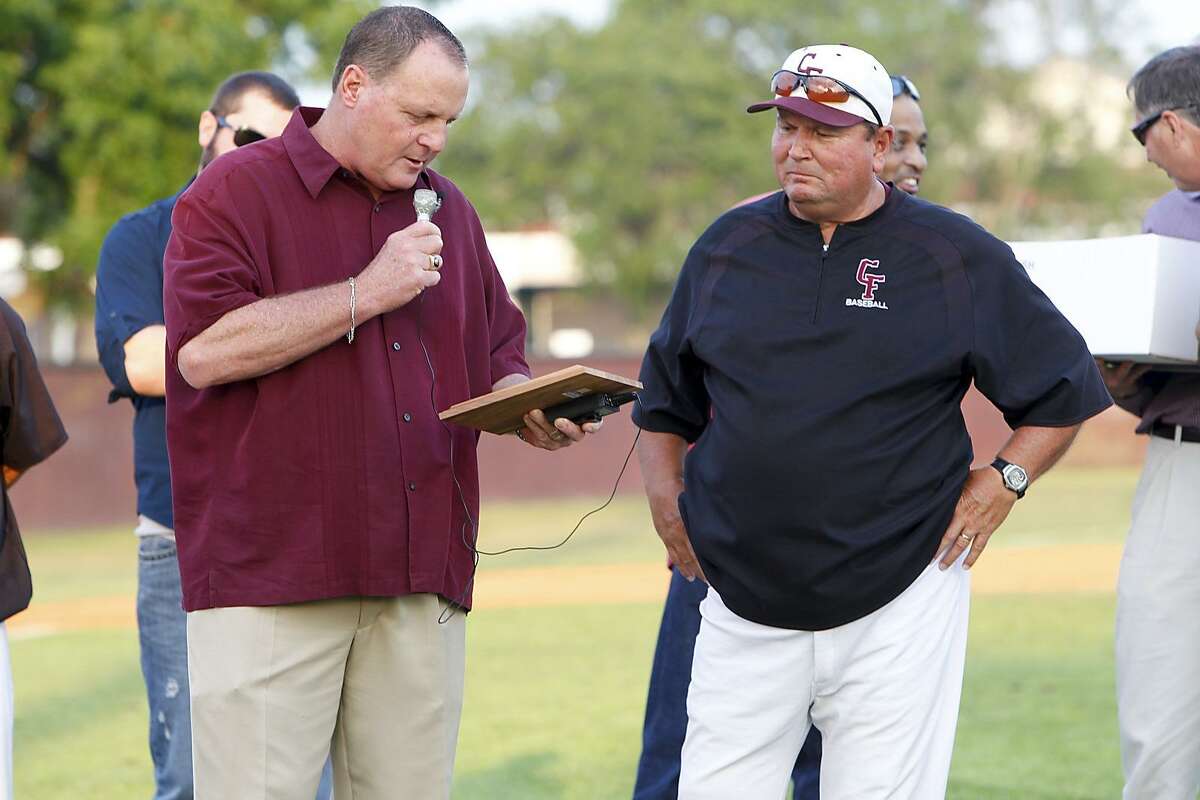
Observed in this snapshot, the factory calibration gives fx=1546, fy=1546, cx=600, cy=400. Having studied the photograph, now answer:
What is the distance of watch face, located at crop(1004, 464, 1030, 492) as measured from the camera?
3.99 m

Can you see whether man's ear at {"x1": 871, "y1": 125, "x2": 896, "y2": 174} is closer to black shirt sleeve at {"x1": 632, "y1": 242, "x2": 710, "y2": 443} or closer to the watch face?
black shirt sleeve at {"x1": 632, "y1": 242, "x2": 710, "y2": 443}

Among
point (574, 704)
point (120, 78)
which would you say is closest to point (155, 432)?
point (574, 704)

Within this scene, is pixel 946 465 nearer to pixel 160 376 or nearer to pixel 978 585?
pixel 160 376

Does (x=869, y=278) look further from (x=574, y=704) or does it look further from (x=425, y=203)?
(x=574, y=704)

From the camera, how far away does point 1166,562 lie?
4.93m

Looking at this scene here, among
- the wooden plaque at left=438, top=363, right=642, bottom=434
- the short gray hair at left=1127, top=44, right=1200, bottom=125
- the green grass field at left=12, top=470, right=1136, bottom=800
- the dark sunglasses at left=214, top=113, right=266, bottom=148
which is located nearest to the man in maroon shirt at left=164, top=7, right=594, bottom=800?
the wooden plaque at left=438, top=363, right=642, bottom=434

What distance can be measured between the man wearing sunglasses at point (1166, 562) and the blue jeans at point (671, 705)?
3.42 feet

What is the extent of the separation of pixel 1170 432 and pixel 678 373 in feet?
6.21

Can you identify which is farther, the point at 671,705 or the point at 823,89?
the point at 671,705

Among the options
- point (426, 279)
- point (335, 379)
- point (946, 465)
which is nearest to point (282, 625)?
point (335, 379)

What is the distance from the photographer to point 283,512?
360cm

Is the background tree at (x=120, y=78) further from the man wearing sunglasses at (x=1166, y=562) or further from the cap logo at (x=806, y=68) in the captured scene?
the cap logo at (x=806, y=68)

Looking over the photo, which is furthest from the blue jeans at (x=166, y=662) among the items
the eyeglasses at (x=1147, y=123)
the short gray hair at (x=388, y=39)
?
the eyeglasses at (x=1147, y=123)

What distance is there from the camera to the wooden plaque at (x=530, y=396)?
11.9 feet
